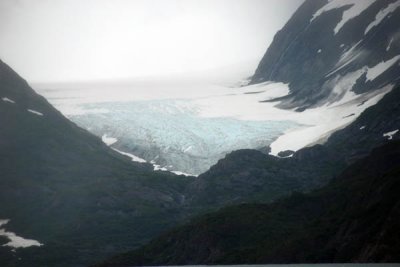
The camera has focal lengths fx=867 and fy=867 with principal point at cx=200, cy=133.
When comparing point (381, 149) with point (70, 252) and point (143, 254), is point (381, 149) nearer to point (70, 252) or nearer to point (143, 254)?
point (143, 254)

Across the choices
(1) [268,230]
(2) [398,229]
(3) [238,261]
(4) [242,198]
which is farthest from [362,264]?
(4) [242,198]

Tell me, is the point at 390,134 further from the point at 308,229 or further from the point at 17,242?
the point at 17,242

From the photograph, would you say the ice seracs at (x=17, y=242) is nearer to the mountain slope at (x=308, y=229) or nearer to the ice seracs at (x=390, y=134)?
the mountain slope at (x=308, y=229)

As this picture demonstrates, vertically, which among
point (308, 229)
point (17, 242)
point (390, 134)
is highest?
point (390, 134)

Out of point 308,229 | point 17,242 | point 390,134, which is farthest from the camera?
point 17,242

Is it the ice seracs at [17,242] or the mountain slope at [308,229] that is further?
the ice seracs at [17,242]

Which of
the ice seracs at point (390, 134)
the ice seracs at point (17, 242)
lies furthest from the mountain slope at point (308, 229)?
the ice seracs at point (17, 242)

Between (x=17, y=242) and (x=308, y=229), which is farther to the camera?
(x=17, y=242)

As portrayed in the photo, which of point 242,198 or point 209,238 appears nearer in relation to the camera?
point 209,238

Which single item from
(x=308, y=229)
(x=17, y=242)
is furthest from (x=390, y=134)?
(x=17, y=242)
